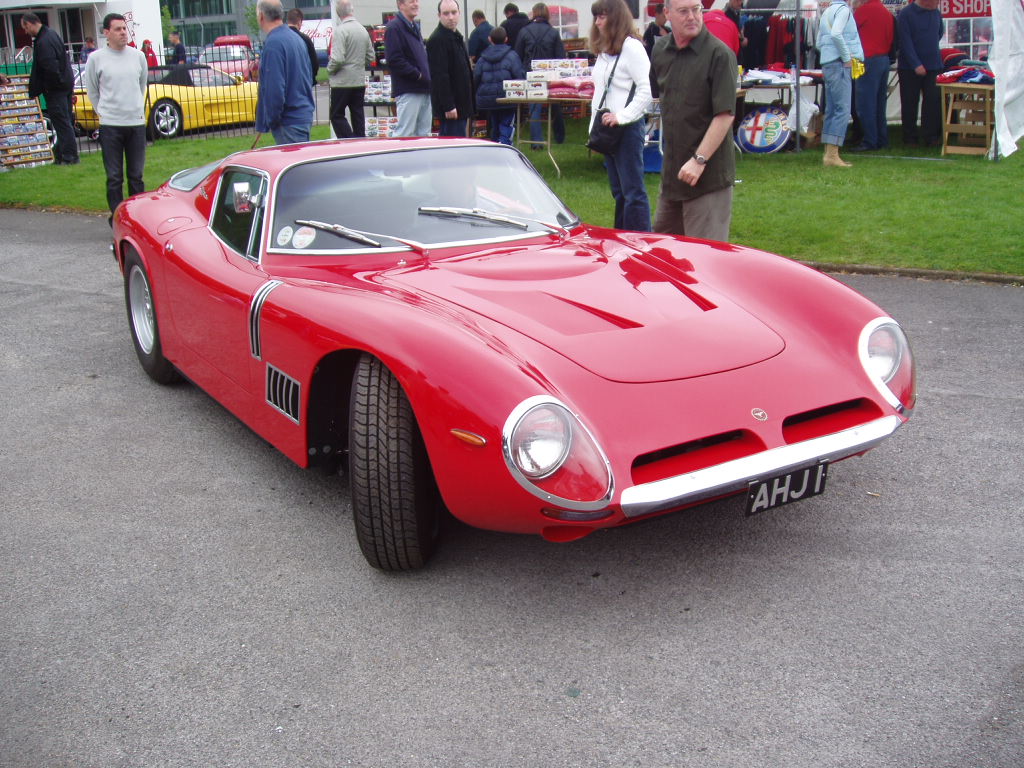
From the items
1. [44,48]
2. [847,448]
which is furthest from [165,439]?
[44,48]

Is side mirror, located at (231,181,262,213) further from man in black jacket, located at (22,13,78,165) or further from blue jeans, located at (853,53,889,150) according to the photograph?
man in black jacket, located at (22,13,78,165)

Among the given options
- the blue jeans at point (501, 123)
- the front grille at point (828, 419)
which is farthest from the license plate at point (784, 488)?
the blue jeans at point (501, 123)

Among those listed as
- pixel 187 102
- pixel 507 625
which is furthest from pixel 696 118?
pixel 187 102

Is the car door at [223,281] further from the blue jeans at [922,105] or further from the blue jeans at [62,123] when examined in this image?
the blue jeans at [62,123]

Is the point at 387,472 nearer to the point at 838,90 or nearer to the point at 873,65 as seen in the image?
the point at 838,90

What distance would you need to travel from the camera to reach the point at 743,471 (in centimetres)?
278

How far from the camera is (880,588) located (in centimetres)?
300

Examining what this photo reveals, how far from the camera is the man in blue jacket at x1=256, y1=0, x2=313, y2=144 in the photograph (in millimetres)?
8000

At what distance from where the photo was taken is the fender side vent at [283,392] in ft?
11.2

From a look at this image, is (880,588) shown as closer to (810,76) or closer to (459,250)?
(459,250)

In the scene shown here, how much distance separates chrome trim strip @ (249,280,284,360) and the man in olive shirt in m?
2.56

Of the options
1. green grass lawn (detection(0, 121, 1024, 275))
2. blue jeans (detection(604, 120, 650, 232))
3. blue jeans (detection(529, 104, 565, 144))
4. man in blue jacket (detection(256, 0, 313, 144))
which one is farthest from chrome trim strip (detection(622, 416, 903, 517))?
blue jeans (detection(529, 104, 565, 144))

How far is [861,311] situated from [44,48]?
1260cm

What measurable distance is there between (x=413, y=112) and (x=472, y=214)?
6077 millimetres
